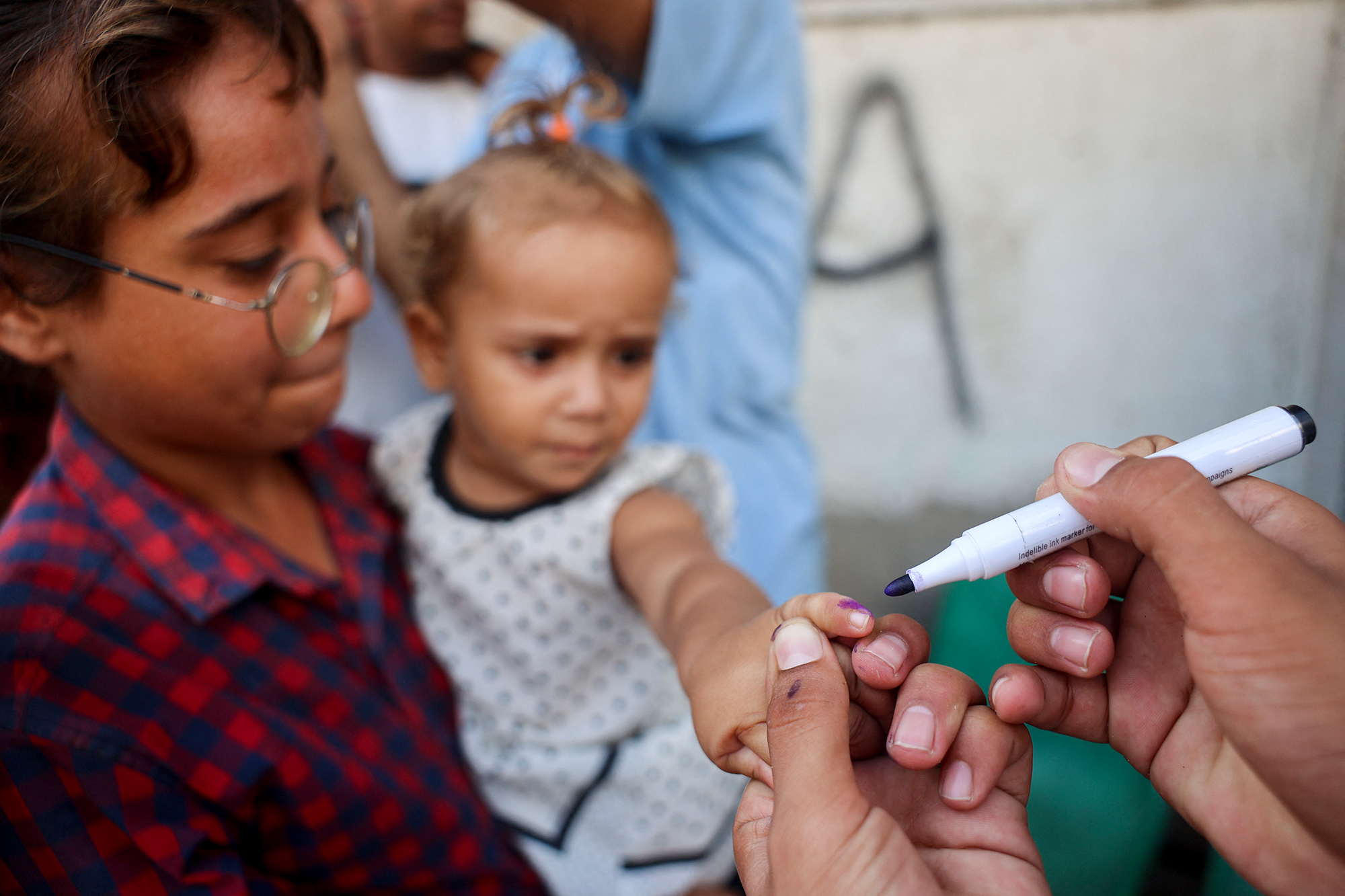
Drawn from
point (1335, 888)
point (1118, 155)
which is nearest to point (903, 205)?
point (1118, 155)

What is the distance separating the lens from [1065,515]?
72 cm

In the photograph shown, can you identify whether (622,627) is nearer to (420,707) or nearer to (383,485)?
(420,707)

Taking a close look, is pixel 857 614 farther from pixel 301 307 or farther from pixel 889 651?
pixel 301 307

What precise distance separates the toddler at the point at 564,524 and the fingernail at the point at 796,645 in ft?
1.41

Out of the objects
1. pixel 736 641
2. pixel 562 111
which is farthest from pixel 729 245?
pixel 736 641

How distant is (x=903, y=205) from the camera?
8.23 feet

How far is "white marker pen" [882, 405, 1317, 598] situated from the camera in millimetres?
699

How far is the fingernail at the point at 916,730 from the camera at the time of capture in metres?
0.72

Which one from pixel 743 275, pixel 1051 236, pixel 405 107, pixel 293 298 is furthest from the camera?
pixel 1051 236

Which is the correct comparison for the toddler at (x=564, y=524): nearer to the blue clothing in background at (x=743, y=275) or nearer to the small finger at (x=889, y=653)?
the blue clothing in background at (x=743, y=275)

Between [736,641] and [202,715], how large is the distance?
0.58 metres

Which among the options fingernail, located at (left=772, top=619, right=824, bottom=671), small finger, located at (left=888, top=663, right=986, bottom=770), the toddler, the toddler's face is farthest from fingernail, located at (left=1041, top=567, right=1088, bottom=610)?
the toddler's face

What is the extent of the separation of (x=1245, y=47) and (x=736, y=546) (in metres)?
1.69

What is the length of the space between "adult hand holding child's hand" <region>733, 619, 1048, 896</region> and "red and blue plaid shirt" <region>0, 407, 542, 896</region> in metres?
0.50
